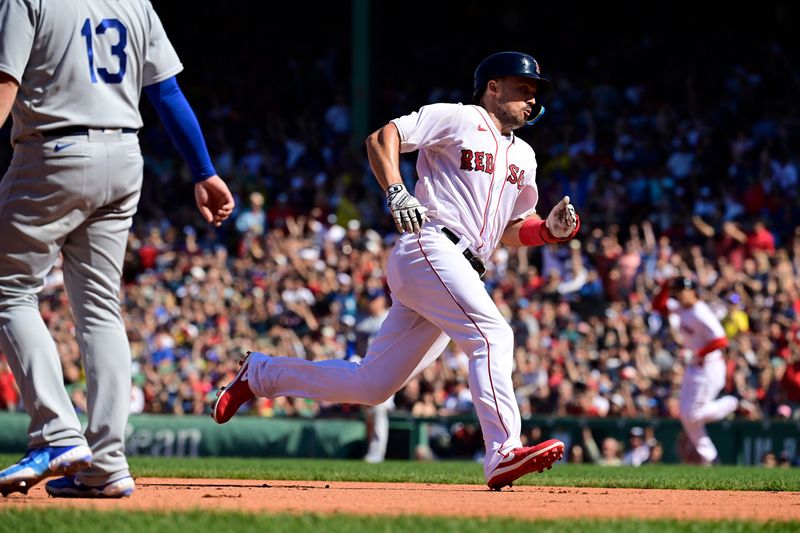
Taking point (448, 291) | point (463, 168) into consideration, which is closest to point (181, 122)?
point (448, 291)

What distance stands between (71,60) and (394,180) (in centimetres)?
179

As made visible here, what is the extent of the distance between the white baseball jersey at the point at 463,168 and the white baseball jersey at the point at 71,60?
1.76 metres

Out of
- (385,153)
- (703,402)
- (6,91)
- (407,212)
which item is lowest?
(703,402)

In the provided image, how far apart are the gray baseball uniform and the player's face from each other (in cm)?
218

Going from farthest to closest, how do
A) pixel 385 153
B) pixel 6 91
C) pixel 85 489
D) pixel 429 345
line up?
pixel 429 345 → pixel 385 153 → pixel 85 489 → pixel 6 91

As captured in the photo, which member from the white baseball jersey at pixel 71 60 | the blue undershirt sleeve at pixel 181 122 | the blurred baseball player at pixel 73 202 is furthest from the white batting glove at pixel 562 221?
the white baseball jersey at pixel 71 60

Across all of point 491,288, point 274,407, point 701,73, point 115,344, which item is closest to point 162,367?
point 274,407

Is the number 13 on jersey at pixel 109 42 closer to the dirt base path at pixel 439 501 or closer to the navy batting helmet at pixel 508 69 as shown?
the dirt base path at pixel 439 501

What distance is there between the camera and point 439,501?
5.45 m

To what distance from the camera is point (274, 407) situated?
54.2 feet

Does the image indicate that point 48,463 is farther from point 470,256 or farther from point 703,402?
point 703,402

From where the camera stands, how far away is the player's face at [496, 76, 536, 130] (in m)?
6.65

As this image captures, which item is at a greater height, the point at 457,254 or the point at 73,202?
the point at 73,202

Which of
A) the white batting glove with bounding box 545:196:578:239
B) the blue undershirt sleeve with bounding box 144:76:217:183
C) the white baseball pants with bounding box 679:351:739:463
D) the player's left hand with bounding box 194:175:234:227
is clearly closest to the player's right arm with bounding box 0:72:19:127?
the blue undershirt sleeve with bounding box 144:76:217:183
